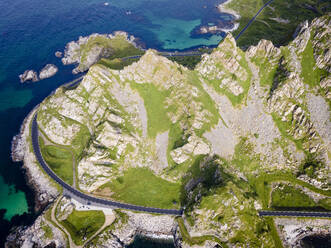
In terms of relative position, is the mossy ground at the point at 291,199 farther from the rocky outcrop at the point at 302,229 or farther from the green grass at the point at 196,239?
the green grass at the point at 196,239

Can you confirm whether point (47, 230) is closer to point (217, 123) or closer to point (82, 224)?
point (82, 224)

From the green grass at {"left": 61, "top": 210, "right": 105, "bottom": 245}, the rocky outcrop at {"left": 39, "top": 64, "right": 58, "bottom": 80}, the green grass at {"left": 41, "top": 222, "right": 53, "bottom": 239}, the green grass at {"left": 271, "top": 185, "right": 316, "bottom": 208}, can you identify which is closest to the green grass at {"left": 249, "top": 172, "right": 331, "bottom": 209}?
the green grass at {"left": 271, "top": 185, "right": 316, "bottom": 208}

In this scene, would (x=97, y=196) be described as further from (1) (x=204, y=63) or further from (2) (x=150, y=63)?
(1) (x=204, y=63)

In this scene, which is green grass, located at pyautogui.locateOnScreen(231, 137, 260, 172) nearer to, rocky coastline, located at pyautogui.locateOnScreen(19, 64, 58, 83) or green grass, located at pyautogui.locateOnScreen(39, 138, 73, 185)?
green grass, located at pyautogui.locateOnScreen(39, 138, 73, 185)

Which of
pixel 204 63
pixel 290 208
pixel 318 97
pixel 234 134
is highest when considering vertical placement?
pixel 204 63

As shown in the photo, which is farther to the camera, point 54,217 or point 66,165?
point 66,165

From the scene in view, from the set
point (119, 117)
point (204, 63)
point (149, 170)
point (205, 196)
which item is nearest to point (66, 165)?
point (119, 117)
